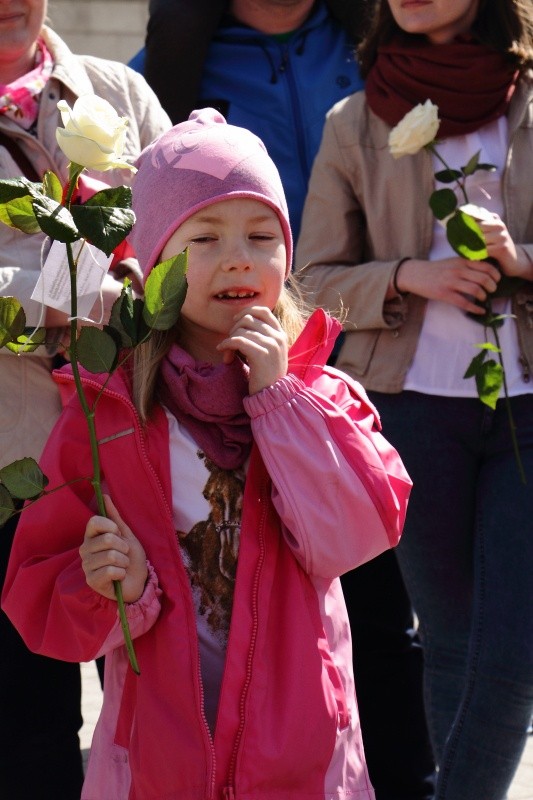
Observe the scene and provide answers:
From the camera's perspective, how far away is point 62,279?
2711 millimetres

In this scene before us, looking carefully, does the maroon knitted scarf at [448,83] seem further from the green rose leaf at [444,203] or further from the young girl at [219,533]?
the young girl at [219,533]

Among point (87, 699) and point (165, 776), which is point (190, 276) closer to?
point (165, 776)

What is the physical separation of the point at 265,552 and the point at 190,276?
1.68ft

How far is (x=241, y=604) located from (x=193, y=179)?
775mm

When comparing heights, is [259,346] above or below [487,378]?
above

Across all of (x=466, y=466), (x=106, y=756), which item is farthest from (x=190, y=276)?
(x=466, y=466)

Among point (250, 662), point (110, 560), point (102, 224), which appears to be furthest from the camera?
point (250, 662)

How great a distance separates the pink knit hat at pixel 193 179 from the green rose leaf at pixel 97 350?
46 centimetres

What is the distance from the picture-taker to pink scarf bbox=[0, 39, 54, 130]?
10.7 ft

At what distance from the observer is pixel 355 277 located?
11.8ft

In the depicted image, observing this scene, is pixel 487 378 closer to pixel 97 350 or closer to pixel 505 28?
pixel 505 28

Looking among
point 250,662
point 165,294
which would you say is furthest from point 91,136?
point 250,662

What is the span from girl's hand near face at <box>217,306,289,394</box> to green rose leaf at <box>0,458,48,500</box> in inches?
17.9

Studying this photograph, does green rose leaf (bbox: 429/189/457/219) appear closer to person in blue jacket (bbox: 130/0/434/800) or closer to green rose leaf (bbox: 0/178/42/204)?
person in blue jacket (bbox: 130/0/434/800)
